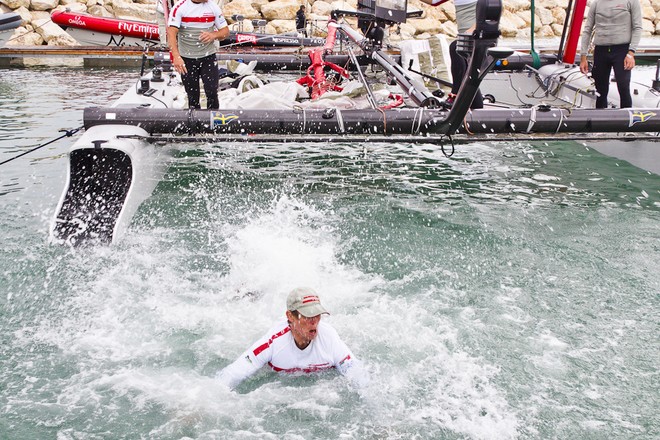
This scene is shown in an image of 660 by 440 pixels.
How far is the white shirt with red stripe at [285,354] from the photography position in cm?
381

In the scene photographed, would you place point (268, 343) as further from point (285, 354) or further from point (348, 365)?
point (348, 365)

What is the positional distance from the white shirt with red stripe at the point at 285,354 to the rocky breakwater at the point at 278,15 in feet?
55.5

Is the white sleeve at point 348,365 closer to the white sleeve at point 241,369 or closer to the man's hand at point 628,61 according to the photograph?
the white sleeve at point 241,369

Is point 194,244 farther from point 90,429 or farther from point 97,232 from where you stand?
point 90,429

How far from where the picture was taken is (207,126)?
20.7 ft

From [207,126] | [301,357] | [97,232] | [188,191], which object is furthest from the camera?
[188,191]

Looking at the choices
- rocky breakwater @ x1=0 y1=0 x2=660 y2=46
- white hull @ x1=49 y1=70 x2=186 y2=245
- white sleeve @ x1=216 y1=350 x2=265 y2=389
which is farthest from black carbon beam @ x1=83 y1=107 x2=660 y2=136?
rocky breakwater @ x1=0 y1=0 x2=660 y2=46

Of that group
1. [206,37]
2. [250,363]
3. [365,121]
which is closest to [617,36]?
[365,121]

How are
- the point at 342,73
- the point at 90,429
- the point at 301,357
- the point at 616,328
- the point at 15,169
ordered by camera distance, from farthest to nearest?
the point at 342,73
the point at 15,169
the point at 616,328
the point at 301,357
the point at 90,429

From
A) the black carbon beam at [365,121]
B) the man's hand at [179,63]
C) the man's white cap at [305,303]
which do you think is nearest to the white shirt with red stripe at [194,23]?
the man's hand at [179,63]

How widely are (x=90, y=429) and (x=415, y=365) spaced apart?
6.33 feet

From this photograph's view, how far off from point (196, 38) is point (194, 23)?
0.15 meters

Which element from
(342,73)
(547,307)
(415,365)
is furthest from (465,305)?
(342,73)

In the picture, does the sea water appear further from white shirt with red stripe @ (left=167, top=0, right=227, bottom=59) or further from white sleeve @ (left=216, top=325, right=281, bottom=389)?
white shirt with red stripe @ (left=167, top=0, right=227, bottom=59)
